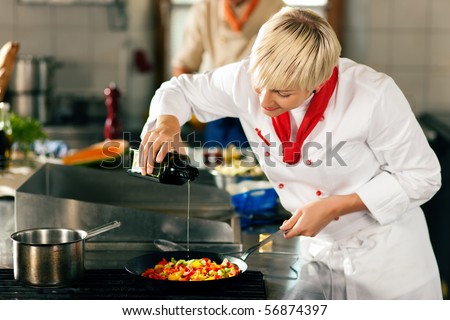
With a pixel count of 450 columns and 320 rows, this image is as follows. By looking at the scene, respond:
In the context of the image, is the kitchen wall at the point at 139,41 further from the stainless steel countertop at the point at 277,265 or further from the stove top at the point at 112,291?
the stove top at the point at 112,291

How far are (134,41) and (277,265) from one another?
10.3 ft

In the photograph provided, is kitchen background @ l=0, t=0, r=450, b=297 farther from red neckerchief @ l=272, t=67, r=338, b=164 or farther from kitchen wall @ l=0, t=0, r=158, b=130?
red neckerchief @ l=272, t=67, r=338, b=164

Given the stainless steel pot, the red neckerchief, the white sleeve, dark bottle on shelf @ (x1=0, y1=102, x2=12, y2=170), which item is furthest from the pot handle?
dark bottle on shelf @ (x1=0, y1=102, x2=12, y2=170)

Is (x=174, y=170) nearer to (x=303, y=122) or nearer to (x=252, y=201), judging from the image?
(x=303, y=122)

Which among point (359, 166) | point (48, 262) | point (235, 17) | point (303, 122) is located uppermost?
point (235, 17)

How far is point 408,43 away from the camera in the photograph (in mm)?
4555

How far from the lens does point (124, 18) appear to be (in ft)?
15.0

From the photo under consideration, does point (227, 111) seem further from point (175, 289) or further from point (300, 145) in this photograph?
point (175, 289)

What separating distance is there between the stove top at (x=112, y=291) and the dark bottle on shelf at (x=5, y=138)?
74 cm

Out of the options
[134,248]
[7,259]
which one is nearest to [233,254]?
[134,248]

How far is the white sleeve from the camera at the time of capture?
5.61 feet

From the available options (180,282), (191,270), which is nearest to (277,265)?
(191,270)

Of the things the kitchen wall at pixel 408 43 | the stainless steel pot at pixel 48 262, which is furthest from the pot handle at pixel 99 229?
the kitchen wall at pixel 408 43

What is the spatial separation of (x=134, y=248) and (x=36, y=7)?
123 inches
